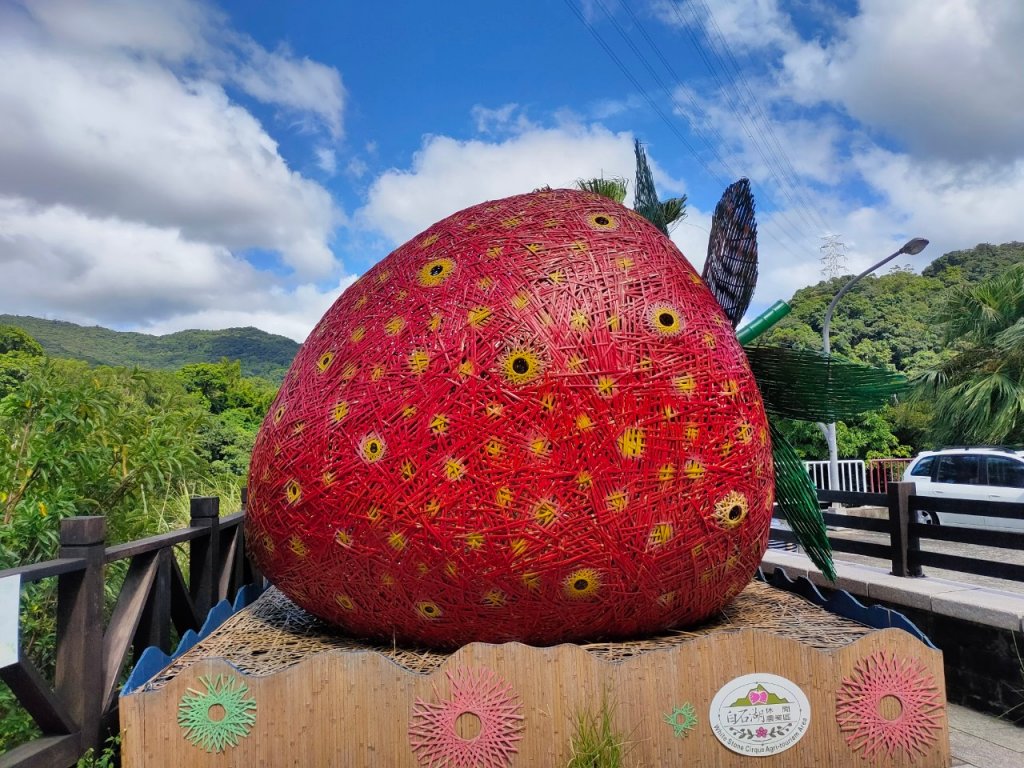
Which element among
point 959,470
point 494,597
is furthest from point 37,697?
point 959,470

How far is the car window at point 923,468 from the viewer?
1215 cm

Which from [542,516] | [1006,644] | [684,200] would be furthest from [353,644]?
[684,200]

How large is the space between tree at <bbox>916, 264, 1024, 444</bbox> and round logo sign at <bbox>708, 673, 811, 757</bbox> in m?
13.4

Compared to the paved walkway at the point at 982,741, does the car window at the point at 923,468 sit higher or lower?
higher

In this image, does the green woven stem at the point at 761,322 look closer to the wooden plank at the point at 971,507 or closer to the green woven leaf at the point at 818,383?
the green woven leaf at the point at 818,383

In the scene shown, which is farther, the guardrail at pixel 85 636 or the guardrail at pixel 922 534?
the guardrail at pixel 922 534

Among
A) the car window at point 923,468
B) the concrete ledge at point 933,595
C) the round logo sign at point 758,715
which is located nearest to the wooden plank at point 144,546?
the round logo sign at point 758,715

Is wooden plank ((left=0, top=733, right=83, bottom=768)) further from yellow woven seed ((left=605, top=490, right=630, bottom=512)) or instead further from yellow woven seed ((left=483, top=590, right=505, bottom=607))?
yellow woven seed ((left=605, top=490, right=630, bottom=512))

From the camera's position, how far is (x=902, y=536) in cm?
586

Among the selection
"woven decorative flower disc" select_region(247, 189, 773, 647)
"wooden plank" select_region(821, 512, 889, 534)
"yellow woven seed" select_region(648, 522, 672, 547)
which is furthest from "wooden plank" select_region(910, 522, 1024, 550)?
"yellow woven seed" select_region(648, 522, 672, 547)

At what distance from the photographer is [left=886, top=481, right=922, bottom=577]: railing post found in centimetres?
585

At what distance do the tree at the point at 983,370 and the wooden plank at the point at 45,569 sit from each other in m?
15.7

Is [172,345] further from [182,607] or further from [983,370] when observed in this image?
[182,607]

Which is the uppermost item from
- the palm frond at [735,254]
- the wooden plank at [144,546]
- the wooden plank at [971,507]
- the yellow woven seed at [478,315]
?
the palm frond at [735,254]
